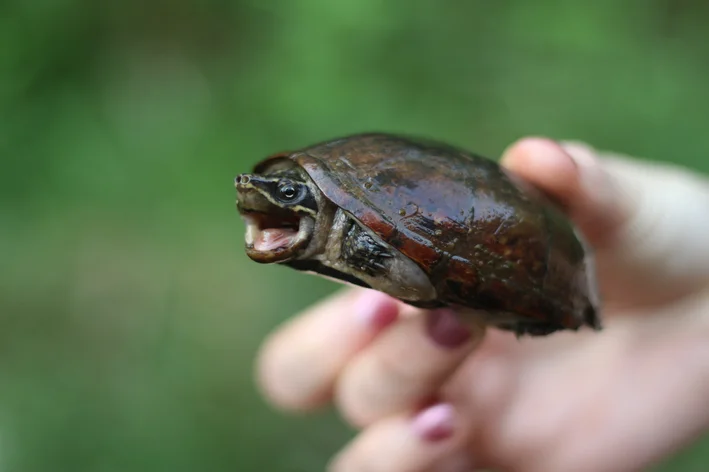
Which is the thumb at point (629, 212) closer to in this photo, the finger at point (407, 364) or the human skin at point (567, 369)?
the human skin at point (567, 369)

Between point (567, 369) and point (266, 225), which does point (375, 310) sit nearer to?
point (266, 225)

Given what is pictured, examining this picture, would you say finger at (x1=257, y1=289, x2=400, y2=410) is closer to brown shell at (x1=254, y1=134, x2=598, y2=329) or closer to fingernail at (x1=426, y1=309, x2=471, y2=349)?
fingernail at (x1=426, y1=309, x2=471, y2=349)

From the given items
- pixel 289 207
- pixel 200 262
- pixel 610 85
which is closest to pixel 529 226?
pixel 289 207

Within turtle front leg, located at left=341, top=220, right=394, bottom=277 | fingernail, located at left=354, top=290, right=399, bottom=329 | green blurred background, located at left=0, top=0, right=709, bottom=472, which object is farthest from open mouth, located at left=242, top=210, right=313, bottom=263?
green blurred background, located at left=0, top=0, right=709, bottom=472

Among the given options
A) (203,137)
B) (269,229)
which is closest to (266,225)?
(269,229)

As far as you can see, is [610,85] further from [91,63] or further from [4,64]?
[4,64]

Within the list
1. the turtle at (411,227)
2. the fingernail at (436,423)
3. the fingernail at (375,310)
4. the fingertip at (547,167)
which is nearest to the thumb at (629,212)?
the fingertip at (547,167)
